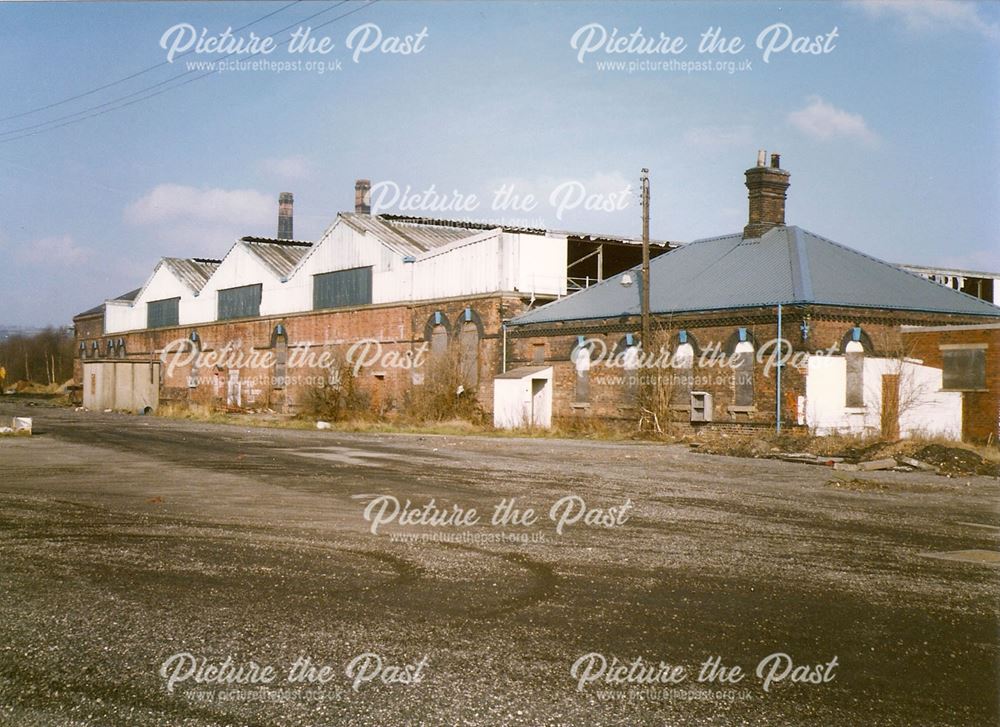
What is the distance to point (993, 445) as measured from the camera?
22562 mm

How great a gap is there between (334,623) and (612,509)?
19.7 ft

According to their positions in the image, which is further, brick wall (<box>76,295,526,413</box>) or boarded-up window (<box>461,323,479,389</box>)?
boarded-up window (<box>461,323,479,389</box>)

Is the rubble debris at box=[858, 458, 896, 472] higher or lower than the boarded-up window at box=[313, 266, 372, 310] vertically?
lower

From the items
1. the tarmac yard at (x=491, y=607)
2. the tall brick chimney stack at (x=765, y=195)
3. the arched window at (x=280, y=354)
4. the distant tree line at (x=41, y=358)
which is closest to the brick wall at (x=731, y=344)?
the tall brick chimney stack at (x=765, y=195)

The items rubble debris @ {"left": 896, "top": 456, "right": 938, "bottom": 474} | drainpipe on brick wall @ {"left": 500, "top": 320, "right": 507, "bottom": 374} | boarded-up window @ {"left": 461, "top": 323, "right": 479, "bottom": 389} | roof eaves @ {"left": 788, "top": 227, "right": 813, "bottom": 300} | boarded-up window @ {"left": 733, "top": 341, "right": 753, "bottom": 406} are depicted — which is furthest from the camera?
boarded-up window @ {"left": 461, "top": 323, "right": 479, "bottom": 389}

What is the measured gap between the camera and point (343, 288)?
134 ft

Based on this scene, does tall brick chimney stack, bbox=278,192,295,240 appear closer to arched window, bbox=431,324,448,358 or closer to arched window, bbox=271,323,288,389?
arched window, bbox=271,323,288,389

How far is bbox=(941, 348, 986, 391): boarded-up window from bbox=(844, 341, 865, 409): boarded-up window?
6.32ft

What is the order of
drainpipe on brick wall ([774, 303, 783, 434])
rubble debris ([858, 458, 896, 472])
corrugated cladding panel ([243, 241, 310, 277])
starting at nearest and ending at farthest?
rubble debris ([858, 458, 896, 472]) → drainpipe on brick wall ([774, 303, 783, 434]) → corrugated cladding panel ([243, 241, 310, 277])

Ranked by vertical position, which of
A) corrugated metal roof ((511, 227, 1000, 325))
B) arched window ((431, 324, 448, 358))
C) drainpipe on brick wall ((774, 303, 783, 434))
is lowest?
drainpipe on brick wall ((774, 303, 783, 434))

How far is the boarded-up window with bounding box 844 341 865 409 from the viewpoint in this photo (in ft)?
81.1

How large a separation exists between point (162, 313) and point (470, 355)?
1195 inches

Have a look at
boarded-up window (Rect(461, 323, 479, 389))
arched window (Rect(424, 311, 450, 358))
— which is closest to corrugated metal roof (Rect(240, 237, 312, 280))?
arched window (Rect(424, 311, 450, 358))

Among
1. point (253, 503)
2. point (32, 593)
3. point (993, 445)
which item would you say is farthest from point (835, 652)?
point (993, 445)
